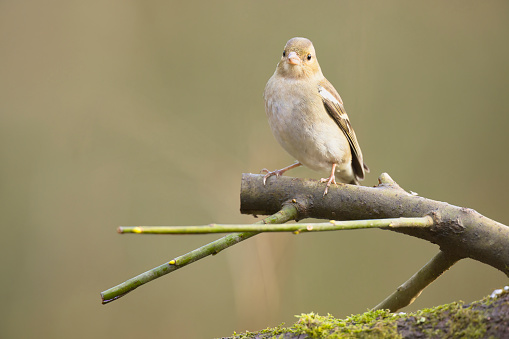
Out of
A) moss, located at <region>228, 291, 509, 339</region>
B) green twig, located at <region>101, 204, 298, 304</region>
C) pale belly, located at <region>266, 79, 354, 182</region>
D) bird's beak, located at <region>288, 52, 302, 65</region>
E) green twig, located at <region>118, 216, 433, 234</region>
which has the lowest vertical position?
moss, located at <region>228, 291, 509, 339</region>

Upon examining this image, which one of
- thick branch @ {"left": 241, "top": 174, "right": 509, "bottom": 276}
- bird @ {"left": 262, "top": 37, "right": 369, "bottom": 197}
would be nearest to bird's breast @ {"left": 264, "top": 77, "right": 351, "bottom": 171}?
bird @ {"left": 262, "top": 37, "right": 369, "bottom": 197}

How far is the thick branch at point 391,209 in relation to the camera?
1350 millimetres

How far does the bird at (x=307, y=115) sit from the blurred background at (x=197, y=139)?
3.78 feet

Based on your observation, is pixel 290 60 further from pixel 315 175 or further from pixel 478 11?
pixel 478 11

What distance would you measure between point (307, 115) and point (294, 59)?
26cm

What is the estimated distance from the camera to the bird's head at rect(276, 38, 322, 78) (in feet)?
7.85

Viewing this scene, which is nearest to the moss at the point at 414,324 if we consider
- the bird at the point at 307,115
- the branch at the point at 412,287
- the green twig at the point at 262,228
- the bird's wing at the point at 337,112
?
the green twig at the point at 262,228

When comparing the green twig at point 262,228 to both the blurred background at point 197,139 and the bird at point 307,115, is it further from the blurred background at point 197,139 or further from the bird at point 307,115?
the blurred background at point 197,139

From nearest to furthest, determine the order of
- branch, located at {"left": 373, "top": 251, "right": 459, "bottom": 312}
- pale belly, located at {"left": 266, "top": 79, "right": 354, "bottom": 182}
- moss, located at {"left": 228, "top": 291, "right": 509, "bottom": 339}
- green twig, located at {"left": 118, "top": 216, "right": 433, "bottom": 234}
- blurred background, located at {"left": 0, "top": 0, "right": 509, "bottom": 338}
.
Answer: green twig, located at {"left": 118, "top": 216, "right": 433, "bottom": 234} → moss, located at {"left": 228, "top": 291, "right": 509, "bottom": 339} → branch, located at {"left": 373, "top": 251, "right": 459, "bottom": 312} → pale belly, located at {"left": 266, "top": 79, "right": 354, "bottom": 182} → blurred background, located at {"left": 0, "top": 0, "right": 509, "bottom": 338}

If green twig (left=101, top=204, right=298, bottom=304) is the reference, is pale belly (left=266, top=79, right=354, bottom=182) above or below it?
above

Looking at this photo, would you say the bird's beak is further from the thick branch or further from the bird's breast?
the thick branch

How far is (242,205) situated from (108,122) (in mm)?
2759

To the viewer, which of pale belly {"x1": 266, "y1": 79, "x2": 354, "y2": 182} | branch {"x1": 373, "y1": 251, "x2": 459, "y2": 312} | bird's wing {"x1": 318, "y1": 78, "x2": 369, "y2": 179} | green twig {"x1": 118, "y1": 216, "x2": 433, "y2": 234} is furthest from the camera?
bird's wing {"x1": 318, "y1": 78, "x2": 369, "y2": 179}

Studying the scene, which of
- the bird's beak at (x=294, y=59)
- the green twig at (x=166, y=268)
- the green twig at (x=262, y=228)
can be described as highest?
the bird's beak at (x=294, y=59)
